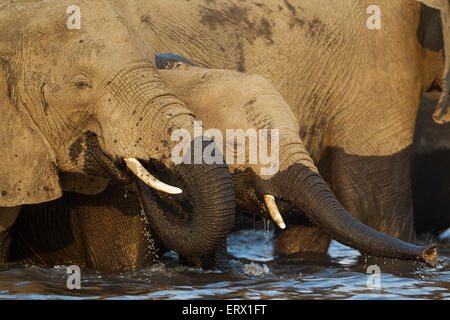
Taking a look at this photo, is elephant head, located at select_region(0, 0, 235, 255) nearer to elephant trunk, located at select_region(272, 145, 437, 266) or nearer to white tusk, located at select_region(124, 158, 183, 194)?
white tusk, located at select_region(124, 158, 183, 194)

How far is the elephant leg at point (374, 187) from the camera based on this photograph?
22.6 feet

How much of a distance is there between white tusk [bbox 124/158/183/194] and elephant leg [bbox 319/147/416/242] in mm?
2236

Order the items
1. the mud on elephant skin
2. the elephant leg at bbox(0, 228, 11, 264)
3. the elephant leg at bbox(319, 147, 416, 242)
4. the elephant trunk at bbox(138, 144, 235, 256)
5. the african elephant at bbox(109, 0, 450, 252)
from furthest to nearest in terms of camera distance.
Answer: the mud on elephant skin, the elephant leg at bbox(319, 147, 416, 242), the african elephant at bbox(109, 0, 450, 252), the elephant leg at bbox(0, 228, 11, 264), the elephant trunk at bbox(138, 144, 235, 256)

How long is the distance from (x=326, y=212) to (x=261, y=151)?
1.40ft

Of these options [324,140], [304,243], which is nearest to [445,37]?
[324,140]

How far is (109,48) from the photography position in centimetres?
496

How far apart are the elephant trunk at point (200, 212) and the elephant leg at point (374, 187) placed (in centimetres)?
196

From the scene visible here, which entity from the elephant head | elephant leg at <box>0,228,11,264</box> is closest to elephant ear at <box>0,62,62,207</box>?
the elephant head

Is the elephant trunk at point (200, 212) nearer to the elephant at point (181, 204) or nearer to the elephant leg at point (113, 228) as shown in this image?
the elephant at point (181, 204)

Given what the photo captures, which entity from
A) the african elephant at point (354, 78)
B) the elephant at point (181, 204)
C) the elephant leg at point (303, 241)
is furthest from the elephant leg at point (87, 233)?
the elephant leg at point (303, 241)

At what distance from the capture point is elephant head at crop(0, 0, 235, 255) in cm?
485

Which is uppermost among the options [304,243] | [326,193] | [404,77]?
[404,77]
